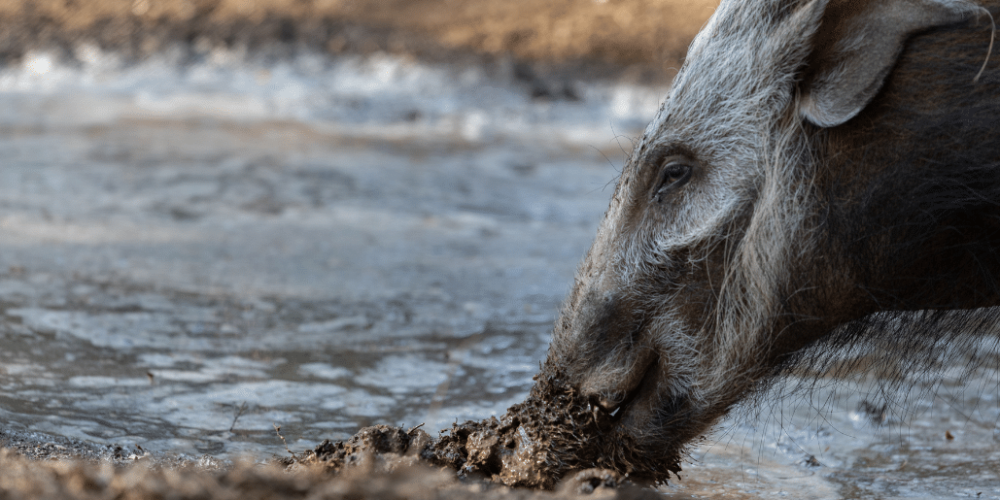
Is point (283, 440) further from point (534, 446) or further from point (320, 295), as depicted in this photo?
point (320, 295)

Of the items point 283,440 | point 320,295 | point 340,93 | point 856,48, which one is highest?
point 340,93

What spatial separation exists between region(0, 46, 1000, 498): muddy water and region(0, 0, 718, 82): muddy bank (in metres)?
2.40

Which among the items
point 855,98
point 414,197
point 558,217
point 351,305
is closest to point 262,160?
point 414,197

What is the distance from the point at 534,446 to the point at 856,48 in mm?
1270

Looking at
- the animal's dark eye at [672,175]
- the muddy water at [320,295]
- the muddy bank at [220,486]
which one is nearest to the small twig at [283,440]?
the muddy water at [320,295]

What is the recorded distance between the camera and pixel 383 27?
13.1 metres

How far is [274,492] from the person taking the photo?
1.74 metres

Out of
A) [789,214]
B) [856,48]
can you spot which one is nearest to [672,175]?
[789,214]

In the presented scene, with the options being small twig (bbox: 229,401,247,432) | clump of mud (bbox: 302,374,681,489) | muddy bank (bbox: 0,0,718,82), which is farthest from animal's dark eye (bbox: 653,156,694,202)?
muddy bank (bbox: 0,0,718,82)

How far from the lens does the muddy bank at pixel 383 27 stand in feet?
40.0

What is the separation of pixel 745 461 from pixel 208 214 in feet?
13.4

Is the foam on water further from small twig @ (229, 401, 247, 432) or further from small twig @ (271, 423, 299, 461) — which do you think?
small twig @ (271, 423, 299, 461)

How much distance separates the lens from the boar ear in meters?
2.30

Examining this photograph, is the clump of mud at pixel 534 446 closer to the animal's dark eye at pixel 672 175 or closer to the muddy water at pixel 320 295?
the muddy water at pixel 320 295
